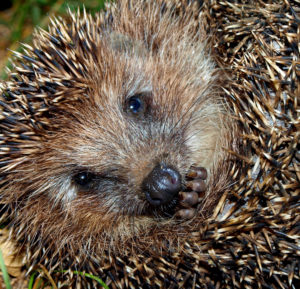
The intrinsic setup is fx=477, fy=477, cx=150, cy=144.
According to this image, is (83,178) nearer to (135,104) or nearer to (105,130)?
(105,130)

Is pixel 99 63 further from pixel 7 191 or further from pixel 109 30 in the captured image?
pixel 7 191

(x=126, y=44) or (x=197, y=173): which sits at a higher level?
(x=126, y=44)

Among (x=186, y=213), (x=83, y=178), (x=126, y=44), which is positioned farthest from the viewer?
(x=126, y=44)

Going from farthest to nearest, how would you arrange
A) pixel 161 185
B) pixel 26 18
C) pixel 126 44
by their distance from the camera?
pixel 26 18 → pixel 126 44 → pixel 161 185

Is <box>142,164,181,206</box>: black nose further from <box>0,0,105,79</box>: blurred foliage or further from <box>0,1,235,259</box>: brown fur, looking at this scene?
<box>0,0,105,79</box>: blurred foliage

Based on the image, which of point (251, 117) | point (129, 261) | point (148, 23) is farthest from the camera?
point (148, 23)

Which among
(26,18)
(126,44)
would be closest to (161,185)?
(126,44)

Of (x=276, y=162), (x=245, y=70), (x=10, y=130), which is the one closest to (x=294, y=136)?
(x=276, y=162)

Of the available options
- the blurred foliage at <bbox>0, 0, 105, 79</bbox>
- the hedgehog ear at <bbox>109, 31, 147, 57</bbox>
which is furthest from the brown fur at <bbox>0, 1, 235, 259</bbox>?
the blurred foliage at <bbox>0, 0, 105, 79</bbox>
